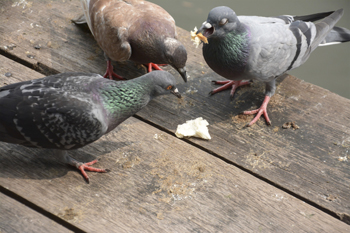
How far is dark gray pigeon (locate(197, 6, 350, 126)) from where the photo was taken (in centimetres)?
276

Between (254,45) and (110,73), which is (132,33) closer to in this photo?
(110,73)

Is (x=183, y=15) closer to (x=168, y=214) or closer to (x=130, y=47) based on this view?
(x=130, y=47)

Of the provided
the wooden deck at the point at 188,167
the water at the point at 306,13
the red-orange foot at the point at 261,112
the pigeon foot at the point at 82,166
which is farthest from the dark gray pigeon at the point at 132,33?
the water at the point at 306,13

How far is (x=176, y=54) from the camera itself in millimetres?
2949

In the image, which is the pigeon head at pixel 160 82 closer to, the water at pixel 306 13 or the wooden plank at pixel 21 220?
the wooden plank at pixel 21 220

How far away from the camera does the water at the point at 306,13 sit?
5.56 meters

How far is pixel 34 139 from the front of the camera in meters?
2.21

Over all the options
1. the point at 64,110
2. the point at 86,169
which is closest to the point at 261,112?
the point at 86,169

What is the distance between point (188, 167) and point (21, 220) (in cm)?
117

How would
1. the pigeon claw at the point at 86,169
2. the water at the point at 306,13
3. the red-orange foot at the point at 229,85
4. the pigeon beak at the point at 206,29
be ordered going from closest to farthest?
the pigeon claw at the point at 86,169 → the pigeon beak at the point at 206,29 → the red-orange foot at the point at 229,85 → the water at the point at 306,13

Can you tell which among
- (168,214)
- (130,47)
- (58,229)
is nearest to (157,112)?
(130,47)

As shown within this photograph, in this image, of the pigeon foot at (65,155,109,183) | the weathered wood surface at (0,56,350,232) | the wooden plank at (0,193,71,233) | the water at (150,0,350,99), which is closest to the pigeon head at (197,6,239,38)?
the weathered wood surface at (0,56,350,232)

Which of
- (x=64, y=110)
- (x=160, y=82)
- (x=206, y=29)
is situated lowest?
(x=64, y=110)

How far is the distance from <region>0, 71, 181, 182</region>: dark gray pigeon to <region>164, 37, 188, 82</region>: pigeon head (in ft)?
2.18
